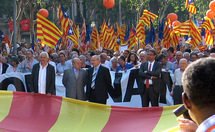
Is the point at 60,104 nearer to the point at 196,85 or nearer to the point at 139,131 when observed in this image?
the point at 139,131

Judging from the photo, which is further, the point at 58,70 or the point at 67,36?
the point at 67,36

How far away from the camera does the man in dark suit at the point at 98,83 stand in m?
8.34

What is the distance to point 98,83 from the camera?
8.34m

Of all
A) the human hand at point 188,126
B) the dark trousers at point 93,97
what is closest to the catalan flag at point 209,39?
the dark trousers at point 93,97

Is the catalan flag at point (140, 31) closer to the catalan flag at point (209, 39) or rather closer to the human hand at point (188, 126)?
the catalan flag at point (209, 39)

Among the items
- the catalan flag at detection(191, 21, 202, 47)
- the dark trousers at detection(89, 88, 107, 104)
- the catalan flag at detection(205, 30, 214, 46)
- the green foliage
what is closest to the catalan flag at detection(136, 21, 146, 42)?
the catalan flag at detection(191, 21, 202, 47)

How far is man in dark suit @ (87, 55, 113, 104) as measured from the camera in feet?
27.3

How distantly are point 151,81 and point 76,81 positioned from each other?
5.00ft

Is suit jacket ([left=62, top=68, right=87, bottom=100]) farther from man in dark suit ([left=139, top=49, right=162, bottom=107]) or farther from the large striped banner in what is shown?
man in dark suit ([left=139, top=49, right=162, bottom=107])

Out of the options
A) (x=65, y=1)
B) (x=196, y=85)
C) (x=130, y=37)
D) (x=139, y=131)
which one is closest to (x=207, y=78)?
(x=196, y=85)

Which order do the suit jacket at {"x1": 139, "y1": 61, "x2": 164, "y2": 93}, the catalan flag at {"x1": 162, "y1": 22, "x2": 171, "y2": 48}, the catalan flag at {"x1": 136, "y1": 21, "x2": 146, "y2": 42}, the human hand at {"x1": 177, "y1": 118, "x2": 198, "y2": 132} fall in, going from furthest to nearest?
the catalan flag at {"x1": 162, "y1": 22, "x2": 171, "y2": 48}, the catalan flag at {"x1": 136, "y1": 21, "x2": 146, "y2": 42}, the suit jacket at {"x1": 139, "y1": 61, "x2": 164, "y2": 93}, the human hand at {"x1": 177, "y1": 118, "x2": 198, "y2": 132}

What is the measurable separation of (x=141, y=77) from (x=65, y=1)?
26183 mm

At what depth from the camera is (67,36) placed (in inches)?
633

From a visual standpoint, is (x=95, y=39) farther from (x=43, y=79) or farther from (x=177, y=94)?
(x=43, y=79)
